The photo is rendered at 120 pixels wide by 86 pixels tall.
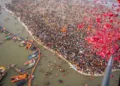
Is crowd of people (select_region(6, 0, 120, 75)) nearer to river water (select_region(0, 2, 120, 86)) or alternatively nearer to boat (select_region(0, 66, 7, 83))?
river water (select_region(0, 2, 120, 86))

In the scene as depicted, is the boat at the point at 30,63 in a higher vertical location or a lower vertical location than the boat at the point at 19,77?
lower

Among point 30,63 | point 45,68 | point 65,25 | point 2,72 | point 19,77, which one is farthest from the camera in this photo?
point 65,25

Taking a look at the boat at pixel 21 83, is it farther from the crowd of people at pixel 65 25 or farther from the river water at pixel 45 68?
the crowd of people at pixel 65 25

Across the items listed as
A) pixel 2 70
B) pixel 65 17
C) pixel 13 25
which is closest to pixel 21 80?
pixel 2 70

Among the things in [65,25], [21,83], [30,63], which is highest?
[21,83]

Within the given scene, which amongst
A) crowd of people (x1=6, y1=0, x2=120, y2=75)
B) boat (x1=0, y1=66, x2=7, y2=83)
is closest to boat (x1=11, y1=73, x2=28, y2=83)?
boat (x1=0, y1=66, x2=7, y2=83)

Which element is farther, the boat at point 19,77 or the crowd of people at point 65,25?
Answer: the crowd of people at point 65,25

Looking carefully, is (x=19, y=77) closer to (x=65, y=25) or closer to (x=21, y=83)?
(x=21, y=83)

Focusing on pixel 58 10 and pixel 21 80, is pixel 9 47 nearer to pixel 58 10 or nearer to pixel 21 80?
pixel 21 80

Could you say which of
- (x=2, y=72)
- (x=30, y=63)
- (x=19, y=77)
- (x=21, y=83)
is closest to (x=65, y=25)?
(x=30, y=63)

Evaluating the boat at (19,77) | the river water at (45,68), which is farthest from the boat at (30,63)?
the boat at (19,77)
